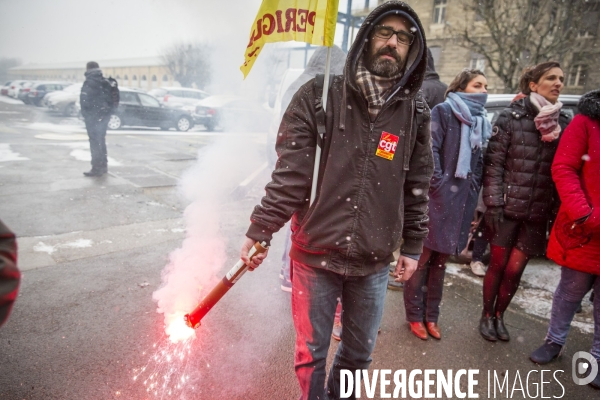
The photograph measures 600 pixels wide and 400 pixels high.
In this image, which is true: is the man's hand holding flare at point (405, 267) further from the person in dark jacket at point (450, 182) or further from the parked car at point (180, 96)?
the parked car at point (180, 96)

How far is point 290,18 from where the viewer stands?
2.12 metres

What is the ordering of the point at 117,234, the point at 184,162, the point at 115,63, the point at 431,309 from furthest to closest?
the point at 115,63, the point at 184,162, the point at 117,234, the point at 431,309

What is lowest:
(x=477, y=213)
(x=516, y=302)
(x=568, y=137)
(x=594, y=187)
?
(x=516, y=302)

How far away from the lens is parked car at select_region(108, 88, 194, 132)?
15.6 metres

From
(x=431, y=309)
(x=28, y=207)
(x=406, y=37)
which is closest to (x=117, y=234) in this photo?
(x=28, y=207)

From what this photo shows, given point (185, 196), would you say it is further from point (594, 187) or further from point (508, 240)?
point (594, 187)

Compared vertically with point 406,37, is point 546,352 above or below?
below

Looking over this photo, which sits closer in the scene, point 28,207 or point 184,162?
point 28,207

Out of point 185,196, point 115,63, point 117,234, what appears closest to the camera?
point 117,234

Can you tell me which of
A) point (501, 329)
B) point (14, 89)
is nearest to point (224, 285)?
point (501, 329)

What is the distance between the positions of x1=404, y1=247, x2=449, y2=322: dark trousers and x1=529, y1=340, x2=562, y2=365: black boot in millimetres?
761

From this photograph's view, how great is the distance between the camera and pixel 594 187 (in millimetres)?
2719

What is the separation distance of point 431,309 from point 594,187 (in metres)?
1.51

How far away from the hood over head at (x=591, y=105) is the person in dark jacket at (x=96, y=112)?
7.53m
